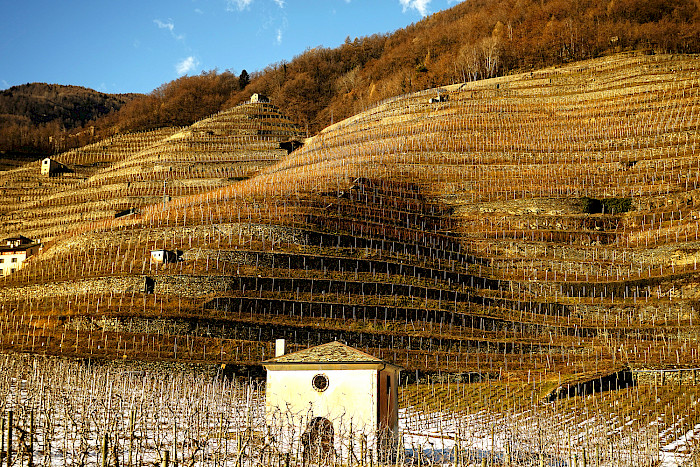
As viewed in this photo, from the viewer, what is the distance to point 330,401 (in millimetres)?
32719

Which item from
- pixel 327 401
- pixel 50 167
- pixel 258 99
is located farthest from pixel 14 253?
pixel 258 99

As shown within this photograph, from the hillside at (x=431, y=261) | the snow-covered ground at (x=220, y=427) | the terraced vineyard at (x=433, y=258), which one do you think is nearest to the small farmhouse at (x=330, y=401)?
the snow-covered ground at (x=220, y=427)

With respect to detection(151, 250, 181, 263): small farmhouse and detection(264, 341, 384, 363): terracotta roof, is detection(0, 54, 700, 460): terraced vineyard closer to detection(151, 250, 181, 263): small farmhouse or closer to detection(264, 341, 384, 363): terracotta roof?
detection(151, 250, 181, 263): small farmhouse

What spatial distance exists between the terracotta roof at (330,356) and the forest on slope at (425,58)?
101261 mm

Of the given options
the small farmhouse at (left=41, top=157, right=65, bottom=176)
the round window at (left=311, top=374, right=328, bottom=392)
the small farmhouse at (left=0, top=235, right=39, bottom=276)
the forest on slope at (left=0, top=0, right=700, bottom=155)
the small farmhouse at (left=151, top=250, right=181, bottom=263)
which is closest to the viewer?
the round window at (left=311, top=374, right=328, bottom=392)

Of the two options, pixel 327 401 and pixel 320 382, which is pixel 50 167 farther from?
pixel 327 401

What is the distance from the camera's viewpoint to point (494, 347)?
57.5m

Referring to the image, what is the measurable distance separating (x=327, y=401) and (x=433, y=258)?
120 feet

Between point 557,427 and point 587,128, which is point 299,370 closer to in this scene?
point 557,427

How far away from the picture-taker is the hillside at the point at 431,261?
55.9 meters

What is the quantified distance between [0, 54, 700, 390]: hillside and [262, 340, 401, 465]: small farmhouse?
2040 centimetres

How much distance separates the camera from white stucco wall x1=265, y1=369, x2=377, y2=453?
32.3 metres

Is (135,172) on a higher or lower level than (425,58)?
lower

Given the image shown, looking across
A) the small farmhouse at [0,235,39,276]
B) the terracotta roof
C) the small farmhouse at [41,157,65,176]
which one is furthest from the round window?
the small farmhouse at [41,157,65,176]
